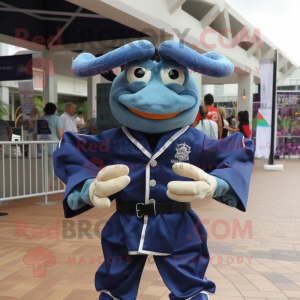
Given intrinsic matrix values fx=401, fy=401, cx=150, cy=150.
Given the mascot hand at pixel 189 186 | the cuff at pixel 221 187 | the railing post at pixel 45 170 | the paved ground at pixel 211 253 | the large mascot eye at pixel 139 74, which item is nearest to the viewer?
the mascot hand at pixel 189 186

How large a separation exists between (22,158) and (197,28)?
7.10 m

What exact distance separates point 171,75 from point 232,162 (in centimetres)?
57

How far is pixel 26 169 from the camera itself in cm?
659

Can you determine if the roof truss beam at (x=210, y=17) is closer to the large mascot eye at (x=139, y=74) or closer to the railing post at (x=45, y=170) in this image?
the railing post at (x=45, y=170)

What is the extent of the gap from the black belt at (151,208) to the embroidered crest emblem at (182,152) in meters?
0.25

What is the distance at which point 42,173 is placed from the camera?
6.72 meters

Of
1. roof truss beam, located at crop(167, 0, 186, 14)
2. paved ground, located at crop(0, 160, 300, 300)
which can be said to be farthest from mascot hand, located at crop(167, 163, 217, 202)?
roof truss beam, located at crop(167, 0, 186, 14)

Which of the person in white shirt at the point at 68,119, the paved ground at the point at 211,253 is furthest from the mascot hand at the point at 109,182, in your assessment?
the person in white shirt at the point at 68,119

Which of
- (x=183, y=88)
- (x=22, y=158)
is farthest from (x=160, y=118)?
(x=22, y=158)

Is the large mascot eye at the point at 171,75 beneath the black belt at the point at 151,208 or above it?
above

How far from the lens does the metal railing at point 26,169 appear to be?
20.2 ft

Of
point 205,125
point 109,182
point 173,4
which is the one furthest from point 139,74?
point 173,4

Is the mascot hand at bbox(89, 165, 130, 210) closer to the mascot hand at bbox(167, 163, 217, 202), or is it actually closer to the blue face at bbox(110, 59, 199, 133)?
the mascot hand at bbox(167, 163, 217, 202)

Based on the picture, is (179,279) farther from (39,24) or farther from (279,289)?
(39,24)
